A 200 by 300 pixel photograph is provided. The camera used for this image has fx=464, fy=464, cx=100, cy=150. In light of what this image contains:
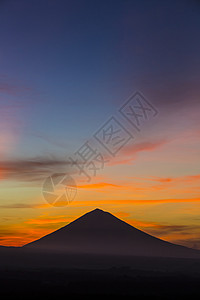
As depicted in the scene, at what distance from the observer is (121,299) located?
3474 inches

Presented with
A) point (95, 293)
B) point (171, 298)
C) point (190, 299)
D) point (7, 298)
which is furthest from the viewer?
point (95, 293)

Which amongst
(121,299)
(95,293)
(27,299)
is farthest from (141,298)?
(27,299)

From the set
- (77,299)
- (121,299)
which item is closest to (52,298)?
(77,299)

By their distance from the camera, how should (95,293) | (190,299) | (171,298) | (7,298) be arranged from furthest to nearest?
(95,293), (171,298), (190,299), (7,298)

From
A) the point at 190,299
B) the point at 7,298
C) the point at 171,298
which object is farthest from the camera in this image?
the point at 171,298

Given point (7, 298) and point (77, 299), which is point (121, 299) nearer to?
point (77, 299)

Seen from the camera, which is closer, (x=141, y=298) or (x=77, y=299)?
(x=77, y=299)

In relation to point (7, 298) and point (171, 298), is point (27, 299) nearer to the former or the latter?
point (7, 298)

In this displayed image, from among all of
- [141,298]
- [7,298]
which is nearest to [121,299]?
[141,298]

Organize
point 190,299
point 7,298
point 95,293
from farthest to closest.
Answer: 1. point 95,293
2. point 190,299
3. point 7,298

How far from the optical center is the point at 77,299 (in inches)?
3364

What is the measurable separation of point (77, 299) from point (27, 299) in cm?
928

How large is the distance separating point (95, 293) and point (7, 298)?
83.0 feet

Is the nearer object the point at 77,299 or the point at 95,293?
the point at 77,299
